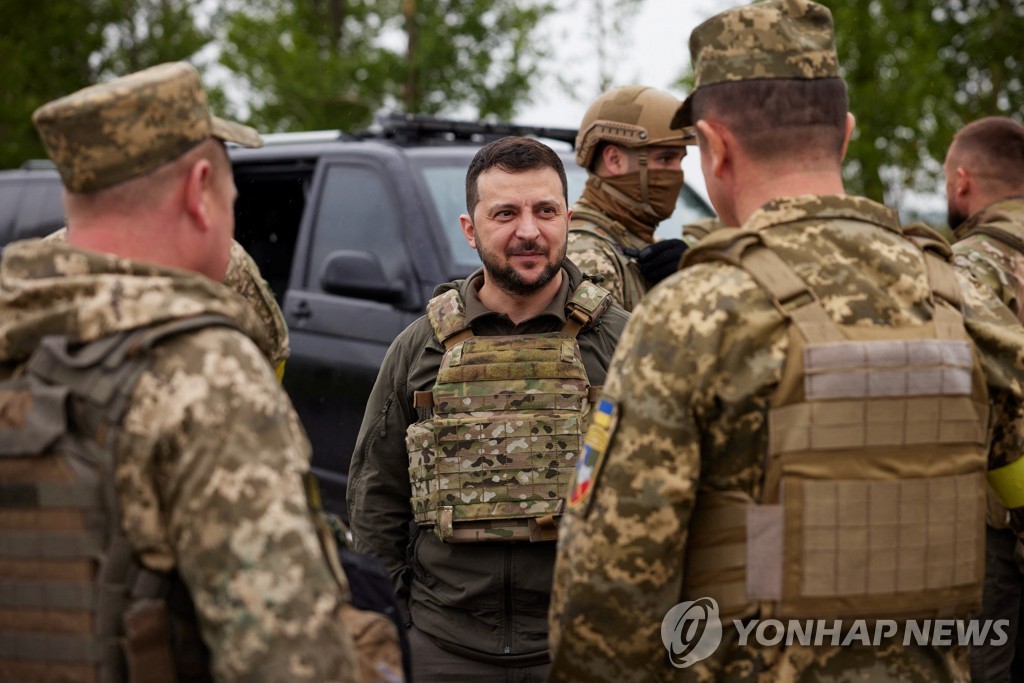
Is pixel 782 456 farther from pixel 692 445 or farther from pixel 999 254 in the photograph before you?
pixel 999 254

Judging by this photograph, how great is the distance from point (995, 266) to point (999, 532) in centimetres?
96

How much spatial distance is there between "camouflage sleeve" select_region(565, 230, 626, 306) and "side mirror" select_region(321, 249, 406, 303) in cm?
160

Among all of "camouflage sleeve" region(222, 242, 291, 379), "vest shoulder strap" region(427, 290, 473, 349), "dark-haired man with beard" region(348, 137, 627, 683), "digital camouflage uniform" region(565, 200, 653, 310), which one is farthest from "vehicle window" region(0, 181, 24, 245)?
"vest shoulder strap" region(427, 290, 473, 349)

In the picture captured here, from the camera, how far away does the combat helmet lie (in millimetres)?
4633

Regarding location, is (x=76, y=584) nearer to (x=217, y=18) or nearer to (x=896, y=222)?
(x=896, y=222)

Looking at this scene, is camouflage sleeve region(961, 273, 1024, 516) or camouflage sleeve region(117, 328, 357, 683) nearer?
camouflage sleeve region(117, 328, 357, 683)

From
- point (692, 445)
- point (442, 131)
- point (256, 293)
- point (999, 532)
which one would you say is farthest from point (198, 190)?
point (442, 131)

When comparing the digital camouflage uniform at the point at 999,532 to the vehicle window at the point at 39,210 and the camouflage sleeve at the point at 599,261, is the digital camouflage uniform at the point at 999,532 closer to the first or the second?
the camouflage sleeve at the point at 599,261

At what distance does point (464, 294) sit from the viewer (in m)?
3.44

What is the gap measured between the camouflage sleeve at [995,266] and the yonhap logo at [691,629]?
2.39 meters

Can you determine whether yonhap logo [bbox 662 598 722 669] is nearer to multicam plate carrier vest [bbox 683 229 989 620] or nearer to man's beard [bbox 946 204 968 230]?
multicam plate carrier vest [bbox 683 229 989 620]

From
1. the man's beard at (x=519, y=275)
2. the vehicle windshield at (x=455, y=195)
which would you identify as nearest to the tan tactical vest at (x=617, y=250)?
the man's beard at (x=519, y=275)

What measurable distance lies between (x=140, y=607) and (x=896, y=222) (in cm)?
167

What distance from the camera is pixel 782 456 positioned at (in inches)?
88.1
